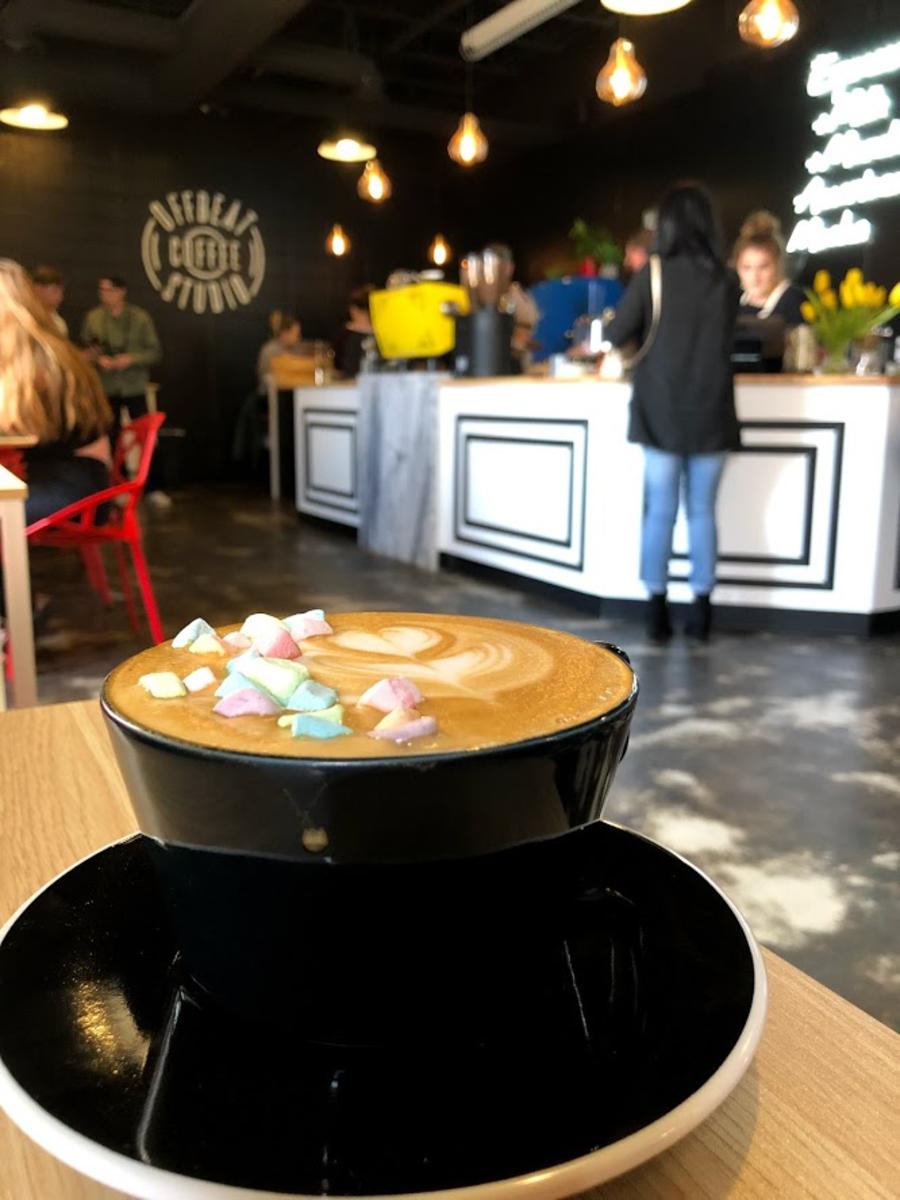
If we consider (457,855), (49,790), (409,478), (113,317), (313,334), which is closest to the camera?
(457,855)

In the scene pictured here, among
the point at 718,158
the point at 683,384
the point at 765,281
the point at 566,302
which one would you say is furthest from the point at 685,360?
the point at 718,158

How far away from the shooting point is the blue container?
7.29 metres

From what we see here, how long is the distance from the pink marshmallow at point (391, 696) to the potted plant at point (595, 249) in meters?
7.60

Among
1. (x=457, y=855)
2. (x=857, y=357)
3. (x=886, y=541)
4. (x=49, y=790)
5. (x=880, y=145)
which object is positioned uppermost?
(x=880, y=145)

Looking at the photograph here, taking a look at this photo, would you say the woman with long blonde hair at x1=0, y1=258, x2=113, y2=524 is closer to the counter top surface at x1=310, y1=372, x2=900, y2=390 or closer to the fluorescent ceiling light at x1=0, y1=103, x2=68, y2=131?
the counter top surface at x1=310, y1=372, x2=900, y2=390

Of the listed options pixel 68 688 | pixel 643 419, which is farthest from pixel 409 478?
pixel 68 688

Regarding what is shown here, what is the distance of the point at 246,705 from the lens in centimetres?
40

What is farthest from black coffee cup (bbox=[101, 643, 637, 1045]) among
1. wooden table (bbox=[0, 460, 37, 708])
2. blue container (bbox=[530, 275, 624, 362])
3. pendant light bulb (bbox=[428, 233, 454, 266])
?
pendant light bulb (bbox=[428, 233, 454, 266])

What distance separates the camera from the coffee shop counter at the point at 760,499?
3.94 metres

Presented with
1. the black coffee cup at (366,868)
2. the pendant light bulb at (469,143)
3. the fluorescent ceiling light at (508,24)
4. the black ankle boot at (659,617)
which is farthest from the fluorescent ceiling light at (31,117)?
the black coffee cup at (366,868)

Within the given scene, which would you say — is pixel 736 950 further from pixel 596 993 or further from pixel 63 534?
pixel 63 534

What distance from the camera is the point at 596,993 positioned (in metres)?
0.42

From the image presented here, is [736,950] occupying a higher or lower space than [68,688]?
higher

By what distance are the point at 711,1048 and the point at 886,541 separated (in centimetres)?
397
